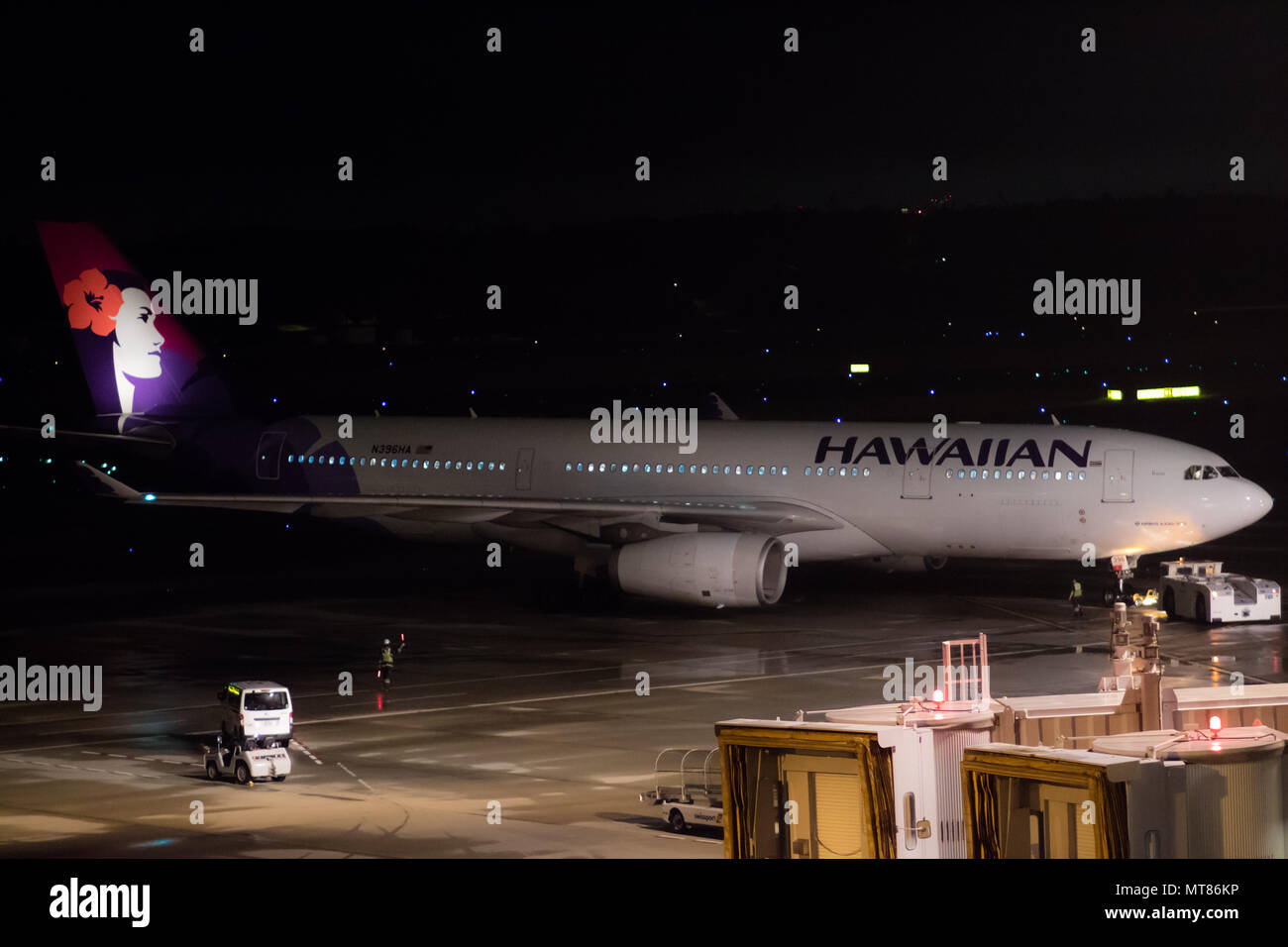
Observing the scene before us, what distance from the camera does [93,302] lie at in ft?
151

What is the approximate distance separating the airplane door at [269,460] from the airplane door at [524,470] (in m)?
6.82

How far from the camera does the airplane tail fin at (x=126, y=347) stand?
45938mm

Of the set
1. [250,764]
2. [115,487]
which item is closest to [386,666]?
[250,764]

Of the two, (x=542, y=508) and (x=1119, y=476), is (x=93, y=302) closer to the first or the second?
(x=542, y=508)

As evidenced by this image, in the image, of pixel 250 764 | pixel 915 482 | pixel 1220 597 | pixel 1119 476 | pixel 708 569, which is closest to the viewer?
pixel 250 764

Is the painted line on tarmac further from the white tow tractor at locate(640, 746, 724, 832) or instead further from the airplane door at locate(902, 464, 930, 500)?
the airplane door at locate(902, 464, 930, 500)

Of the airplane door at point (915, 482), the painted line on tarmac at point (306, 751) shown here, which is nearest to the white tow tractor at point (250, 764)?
the painted line on tarmac at point (306, 751)

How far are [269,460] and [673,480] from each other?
11.3m

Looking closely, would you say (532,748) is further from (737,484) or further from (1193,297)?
(1193,297)

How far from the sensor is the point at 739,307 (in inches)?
6900

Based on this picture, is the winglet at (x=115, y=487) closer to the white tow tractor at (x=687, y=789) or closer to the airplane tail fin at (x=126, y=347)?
the airplane tail fin at (x=126, y=347)
